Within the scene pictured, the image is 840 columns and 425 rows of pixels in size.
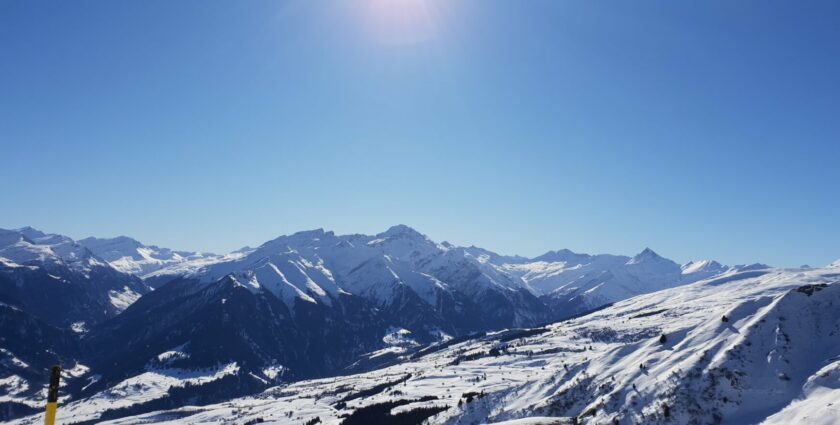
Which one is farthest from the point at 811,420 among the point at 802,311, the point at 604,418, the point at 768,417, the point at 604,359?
the point at 604,359

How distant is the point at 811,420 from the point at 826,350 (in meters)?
41.5

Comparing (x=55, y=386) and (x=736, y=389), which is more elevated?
(x=55, y=386)

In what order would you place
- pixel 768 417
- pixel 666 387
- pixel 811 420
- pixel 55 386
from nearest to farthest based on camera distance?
pixel 55 386 → pixel 811 420 → pixel 768 417 → pixel 666 387

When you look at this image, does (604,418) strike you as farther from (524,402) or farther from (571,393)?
(524,402)

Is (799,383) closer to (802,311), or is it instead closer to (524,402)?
(802,311)

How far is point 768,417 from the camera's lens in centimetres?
11594

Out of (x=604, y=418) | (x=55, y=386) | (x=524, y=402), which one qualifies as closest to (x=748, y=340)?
(x=604, y=418)

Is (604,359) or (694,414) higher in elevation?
(604,359)

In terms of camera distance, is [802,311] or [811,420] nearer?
[811,420]

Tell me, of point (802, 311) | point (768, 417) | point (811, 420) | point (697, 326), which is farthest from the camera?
point (697, 326)

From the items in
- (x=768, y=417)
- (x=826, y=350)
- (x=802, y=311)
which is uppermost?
(x=802, y=311)

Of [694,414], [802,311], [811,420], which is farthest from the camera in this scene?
[802,311]

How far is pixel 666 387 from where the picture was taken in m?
136

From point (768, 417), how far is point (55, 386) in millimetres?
120420
